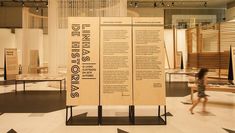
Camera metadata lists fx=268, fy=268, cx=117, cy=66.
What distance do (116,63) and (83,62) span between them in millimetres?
537

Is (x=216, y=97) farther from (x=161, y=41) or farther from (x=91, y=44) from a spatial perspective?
(x=91, y=44)

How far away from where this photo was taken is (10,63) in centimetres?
1251

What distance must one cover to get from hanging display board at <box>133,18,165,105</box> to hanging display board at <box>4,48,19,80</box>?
30.8ft

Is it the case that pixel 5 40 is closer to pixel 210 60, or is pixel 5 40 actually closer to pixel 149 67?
pixel 210 60

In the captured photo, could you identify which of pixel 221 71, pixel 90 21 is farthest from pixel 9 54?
pixel 221 71

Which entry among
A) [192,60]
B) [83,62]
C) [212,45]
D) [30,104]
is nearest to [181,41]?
[192,60]

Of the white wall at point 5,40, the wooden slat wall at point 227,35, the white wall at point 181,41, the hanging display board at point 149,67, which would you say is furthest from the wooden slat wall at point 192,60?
the white wall at point 5,40

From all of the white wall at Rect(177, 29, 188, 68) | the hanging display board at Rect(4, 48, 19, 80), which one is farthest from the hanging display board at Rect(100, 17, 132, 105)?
the white wall at Rect(177, 29, 188, 68)

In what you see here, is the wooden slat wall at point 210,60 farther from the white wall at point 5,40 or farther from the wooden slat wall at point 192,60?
the white wall at point 5,40

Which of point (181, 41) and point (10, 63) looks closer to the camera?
point (10, 63)

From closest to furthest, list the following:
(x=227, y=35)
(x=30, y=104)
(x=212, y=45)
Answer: (x=30, y=104) < (x=227, y=35) < (x=212, y=45)

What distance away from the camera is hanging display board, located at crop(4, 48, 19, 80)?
1228cm

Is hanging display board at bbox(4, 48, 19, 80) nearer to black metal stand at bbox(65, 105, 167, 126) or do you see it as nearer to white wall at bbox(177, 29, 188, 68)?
black metal stand at bbox(65, 105, 167, 126)

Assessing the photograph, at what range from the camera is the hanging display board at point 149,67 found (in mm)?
4383
